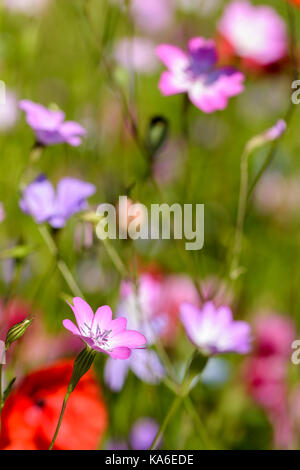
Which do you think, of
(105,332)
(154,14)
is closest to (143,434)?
(105,332)

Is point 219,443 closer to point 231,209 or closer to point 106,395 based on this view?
point 106,395

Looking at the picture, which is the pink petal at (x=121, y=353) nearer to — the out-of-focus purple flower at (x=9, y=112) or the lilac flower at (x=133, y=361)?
the lilac flower at (x=133, y=361)

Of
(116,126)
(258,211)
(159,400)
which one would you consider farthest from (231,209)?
(159,400)

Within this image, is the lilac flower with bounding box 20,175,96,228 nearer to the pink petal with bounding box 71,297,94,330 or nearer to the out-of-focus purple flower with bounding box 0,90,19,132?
the pink petal with bounding box 71,297,94,330

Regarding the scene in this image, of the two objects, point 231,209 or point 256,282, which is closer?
point 256,282

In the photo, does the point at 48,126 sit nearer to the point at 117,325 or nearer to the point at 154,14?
the point at 117,325

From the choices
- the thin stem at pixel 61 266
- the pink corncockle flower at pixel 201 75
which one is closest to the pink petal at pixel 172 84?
the pink corncockle flower at pixel 201 75
